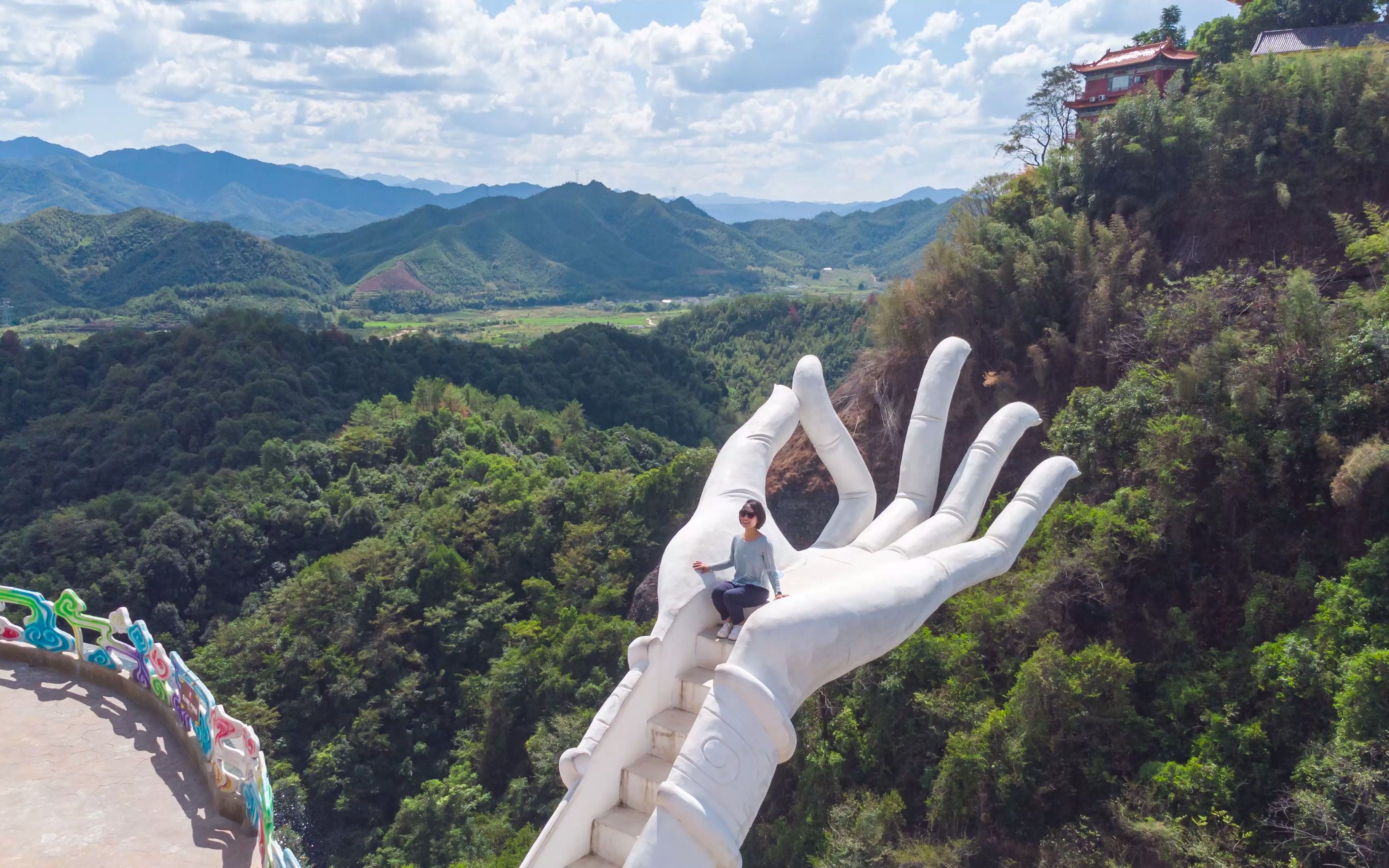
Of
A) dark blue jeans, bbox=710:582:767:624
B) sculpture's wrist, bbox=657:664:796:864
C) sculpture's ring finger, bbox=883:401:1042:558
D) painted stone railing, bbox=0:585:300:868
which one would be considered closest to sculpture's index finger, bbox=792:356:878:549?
sculpture's ring finger, bbox=883:401:1042:558

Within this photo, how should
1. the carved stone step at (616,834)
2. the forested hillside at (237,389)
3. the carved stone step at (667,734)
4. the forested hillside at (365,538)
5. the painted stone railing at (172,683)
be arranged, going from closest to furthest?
the carved stone step at (616,834), the carved stone step at (667,734), the painted stone railing at (172,683), the forested hillside at (365,538), the forested hillside at (237,389)

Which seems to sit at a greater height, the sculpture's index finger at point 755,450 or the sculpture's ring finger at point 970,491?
the sculpture's index finger at point 755,450

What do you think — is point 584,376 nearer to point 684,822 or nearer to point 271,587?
point 271,587

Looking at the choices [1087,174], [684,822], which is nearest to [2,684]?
[684,822]

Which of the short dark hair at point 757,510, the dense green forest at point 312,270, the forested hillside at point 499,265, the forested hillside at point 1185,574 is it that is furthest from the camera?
the forested hillside at point 499,265

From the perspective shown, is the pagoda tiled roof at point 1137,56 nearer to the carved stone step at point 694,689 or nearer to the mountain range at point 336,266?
the carved stone step at point 694,689

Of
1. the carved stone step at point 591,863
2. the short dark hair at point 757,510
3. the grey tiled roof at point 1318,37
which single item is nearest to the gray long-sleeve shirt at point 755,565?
the short dark hair at point 757,510

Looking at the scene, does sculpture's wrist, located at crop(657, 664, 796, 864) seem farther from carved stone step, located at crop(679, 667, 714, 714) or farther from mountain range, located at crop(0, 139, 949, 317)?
mountain range, located at crop(0, 139, 949, 317)
